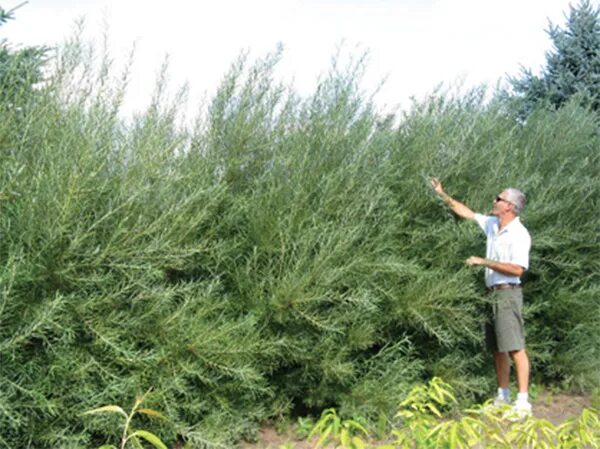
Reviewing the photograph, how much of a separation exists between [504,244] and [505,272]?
0.23m

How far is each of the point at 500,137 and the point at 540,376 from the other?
2.60m

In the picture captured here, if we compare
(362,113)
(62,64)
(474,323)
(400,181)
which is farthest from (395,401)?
(62,64)

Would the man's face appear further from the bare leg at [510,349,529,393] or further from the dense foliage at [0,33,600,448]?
the bare leg at [510,349,529,393]

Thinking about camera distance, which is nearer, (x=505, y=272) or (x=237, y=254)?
(x=237, y=254)

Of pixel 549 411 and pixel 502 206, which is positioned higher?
pixel 502 206

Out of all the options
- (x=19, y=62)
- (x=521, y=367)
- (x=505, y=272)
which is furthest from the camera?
(x=521, y=367)

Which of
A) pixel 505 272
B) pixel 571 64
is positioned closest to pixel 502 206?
pixel 505 272

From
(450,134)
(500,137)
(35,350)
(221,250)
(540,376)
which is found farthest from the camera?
(540,376)

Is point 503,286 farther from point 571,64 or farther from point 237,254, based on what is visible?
point 571,64

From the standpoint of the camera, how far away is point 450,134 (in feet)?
21.4

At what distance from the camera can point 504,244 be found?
6.31 meters

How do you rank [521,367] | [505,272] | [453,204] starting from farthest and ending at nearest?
[521,367]
[453,204]
[505,272]

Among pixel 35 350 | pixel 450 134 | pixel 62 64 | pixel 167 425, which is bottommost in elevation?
pixel 167 425

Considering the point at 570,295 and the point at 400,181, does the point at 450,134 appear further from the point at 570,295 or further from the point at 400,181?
the point at 570,295
